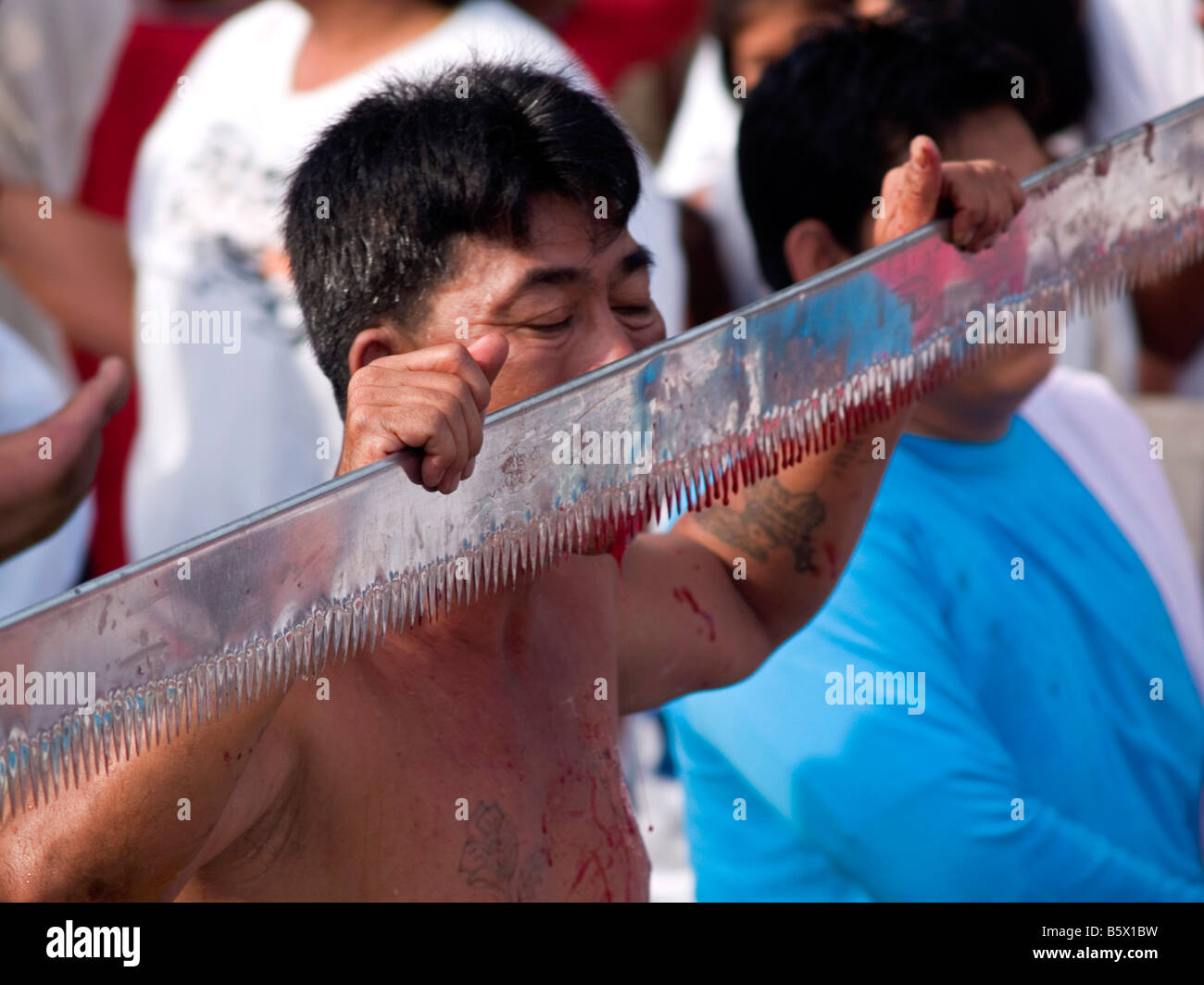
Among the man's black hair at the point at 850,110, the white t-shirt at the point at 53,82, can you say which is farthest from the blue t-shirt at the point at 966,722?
the white t-shirt at the point at 53,82

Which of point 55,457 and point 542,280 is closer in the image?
point 542,280

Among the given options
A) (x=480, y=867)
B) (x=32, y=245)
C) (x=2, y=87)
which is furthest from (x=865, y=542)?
(x=2, y=87)

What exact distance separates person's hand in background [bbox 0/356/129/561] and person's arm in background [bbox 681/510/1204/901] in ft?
2.58

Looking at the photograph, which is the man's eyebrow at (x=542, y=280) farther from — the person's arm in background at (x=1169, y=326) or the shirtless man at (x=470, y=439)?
the person's arm in background at (x=1169, y=326)

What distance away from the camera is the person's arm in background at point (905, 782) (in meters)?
1.65

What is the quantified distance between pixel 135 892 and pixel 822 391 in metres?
0.65

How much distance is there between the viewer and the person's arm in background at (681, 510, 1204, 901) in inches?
65.1

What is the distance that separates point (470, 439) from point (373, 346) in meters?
0.31

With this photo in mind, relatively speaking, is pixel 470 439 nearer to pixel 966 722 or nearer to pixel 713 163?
pixel 966 722

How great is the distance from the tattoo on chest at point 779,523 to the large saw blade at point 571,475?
0.19 meters

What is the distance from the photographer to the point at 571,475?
1058mm

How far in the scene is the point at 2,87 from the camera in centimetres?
311

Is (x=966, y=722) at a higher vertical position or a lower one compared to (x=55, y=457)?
lower

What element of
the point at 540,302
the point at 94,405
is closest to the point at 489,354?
the point at 540,302
